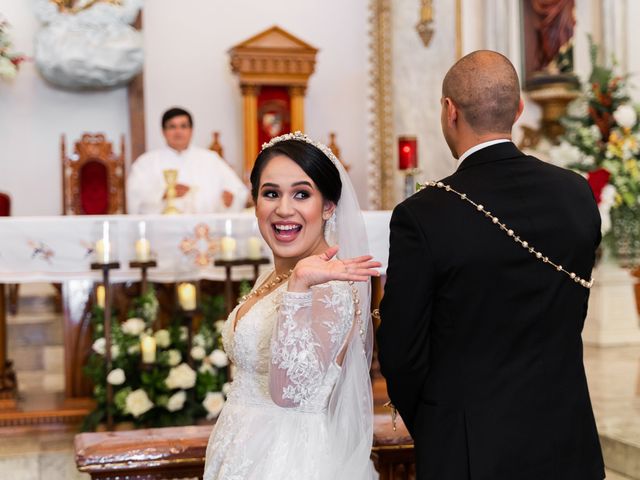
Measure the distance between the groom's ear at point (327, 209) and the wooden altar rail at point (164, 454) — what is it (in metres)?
0.59

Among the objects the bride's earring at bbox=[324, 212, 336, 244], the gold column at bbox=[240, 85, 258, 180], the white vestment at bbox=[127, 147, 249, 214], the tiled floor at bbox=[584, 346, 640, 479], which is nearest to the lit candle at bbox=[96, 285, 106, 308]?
the white vestment at bbox=[127, 147, 249, 214]

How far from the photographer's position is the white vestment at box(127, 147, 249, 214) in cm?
688

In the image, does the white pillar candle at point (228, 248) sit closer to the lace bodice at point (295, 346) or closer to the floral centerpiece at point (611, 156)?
the lace bodice at point (295, 346)

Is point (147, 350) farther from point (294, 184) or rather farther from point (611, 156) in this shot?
point (611, 156)

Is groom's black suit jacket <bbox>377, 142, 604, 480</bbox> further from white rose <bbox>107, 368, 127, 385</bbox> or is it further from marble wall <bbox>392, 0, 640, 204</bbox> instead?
marble wall <bbox>392, 0, 640, 204</bbox>

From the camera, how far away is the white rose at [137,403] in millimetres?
4543

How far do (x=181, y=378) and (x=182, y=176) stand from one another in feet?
9.34

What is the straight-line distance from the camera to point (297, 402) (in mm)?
2193

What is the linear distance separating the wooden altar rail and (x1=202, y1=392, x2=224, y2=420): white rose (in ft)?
6.51

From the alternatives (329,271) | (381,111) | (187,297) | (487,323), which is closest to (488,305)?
(487,323)

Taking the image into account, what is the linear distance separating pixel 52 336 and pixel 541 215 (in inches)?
221

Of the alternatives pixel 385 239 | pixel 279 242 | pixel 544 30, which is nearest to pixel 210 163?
pixel 385 239

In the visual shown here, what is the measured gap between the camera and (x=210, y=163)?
7352 mm

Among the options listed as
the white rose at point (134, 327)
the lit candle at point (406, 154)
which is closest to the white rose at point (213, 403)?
the white rose at point (134, 327)
